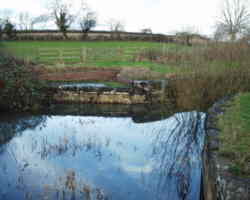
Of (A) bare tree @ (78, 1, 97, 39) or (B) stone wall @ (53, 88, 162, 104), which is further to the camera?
(A) bare tree @ (78, 1, 97, 39)

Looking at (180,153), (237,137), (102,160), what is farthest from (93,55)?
(237,137)

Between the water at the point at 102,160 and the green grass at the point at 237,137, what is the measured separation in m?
0.92

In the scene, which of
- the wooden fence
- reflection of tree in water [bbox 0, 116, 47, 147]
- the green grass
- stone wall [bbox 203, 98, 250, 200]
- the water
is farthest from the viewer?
the wooden fence

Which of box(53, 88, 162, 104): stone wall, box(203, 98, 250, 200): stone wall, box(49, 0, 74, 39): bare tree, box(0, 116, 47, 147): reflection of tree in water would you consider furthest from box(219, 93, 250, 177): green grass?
box(49, 0, 74, 39): bare tree

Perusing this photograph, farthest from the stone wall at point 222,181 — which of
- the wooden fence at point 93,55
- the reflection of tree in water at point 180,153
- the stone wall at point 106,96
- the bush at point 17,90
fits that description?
the wooden fence at point 93,55

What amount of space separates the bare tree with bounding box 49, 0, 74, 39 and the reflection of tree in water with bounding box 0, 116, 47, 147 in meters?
28.3

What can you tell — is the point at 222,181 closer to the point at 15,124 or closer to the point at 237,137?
the point at 237,137

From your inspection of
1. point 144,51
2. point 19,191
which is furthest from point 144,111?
point 144,51

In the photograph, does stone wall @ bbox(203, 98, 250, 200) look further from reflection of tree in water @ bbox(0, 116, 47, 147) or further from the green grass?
reflection of tree in water @ bbox(0, 116, 47, 147)

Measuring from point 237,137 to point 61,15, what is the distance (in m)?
34.5

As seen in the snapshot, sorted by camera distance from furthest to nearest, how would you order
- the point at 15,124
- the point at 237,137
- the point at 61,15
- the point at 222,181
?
the point at 61,15
the point at 15,124
the point at 237,137
the point at 222,181

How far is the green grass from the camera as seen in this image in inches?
88.8

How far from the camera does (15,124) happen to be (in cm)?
616

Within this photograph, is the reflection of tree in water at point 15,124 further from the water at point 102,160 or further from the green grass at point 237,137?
the green grass at point 237,137
